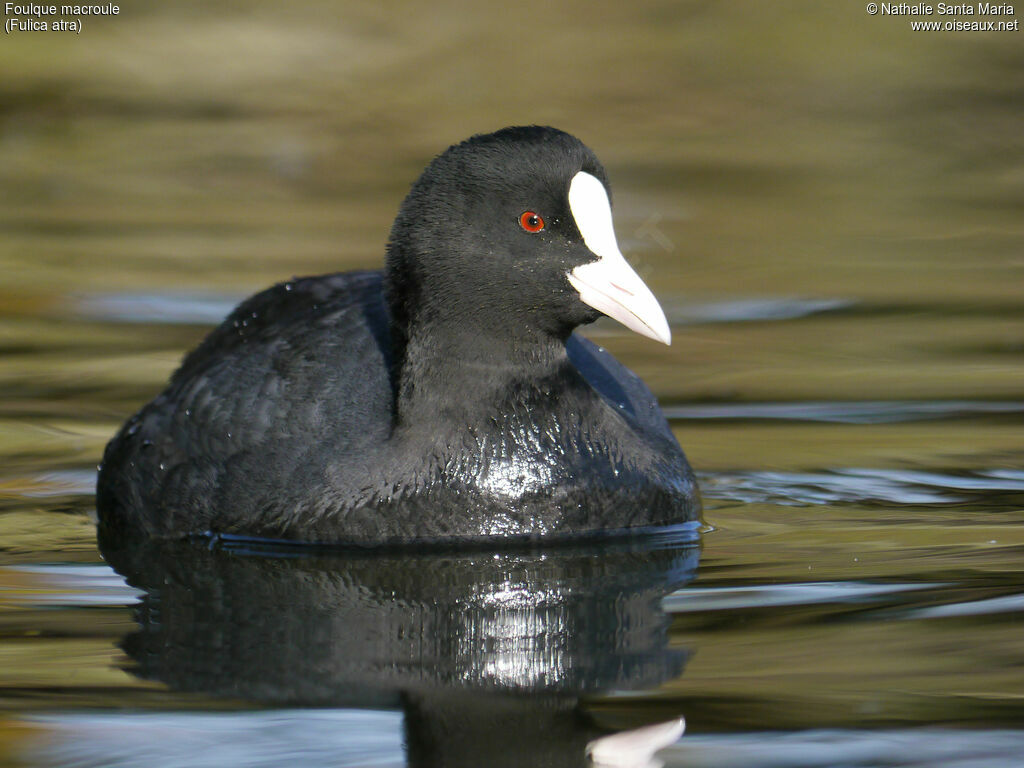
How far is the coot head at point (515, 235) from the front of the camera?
205 inches

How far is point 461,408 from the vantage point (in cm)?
542

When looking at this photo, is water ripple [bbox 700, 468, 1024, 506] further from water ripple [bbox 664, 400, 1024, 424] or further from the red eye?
the red eye

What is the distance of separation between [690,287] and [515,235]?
3857 mm

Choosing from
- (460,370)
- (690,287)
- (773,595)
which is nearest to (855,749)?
(773,595)

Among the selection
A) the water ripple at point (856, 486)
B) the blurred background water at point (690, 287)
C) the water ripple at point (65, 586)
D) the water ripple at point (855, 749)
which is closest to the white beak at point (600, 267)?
the blurred background water at point (690, 287)

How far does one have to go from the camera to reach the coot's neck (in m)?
5.40

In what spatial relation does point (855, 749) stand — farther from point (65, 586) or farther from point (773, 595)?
point (65, 586)

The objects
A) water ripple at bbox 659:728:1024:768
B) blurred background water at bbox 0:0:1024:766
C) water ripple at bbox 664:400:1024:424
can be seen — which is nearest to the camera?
water ripple at bbox 659:728:1024:768

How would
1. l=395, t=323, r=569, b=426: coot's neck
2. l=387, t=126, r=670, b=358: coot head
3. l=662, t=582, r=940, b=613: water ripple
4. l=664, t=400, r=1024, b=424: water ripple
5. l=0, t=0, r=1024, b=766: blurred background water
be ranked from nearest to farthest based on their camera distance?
l=0, t=0, r=1024, b=766: blurred background water, l=662, t=582, r=940, b=613: water ripple, l=387, t=126, r=670, b=358: coot head, l=395, t=323, r=569, b=426: coot's neck, l=664, t=400, r=1024, b=424: water ripple

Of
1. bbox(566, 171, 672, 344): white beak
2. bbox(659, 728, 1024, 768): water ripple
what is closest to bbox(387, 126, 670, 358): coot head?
bbox(566, 171, 672, 344): white beak

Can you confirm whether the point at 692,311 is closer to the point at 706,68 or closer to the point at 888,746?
the point at 888,746

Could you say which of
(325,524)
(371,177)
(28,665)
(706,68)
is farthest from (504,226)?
(706,68)

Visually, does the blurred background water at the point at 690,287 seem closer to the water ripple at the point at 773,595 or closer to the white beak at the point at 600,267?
the water ripple at the point at 773,595

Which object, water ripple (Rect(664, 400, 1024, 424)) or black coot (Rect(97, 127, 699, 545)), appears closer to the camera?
black coot (Rect(97, 127, 699, 545))
